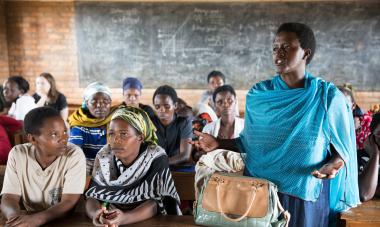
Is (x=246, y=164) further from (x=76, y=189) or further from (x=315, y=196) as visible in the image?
(x=76, y=189)

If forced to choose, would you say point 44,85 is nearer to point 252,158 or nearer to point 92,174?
point 92,174

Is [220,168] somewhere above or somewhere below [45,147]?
below

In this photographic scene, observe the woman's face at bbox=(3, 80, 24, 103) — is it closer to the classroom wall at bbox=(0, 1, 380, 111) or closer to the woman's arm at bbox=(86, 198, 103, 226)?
the classroom wall at bbox=(0, 1, 380, 111)

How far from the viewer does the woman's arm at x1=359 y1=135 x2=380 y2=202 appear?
6.12 ft

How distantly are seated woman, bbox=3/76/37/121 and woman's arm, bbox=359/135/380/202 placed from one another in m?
3.98

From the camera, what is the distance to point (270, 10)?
20.0 feet

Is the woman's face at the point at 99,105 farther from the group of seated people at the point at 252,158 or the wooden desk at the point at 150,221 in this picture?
the wooden desk at the point at 150,221

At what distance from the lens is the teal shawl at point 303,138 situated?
1.57 metres

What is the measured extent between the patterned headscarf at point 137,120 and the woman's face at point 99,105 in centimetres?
129

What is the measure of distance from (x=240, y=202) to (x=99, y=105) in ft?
6.70

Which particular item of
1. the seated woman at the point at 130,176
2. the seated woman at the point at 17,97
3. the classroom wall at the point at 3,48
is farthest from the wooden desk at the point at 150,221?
the classroom wall at the point at 3,48

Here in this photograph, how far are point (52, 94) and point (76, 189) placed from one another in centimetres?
355

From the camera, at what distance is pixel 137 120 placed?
1897mm

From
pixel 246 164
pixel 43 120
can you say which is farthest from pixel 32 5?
pixel 246 164
